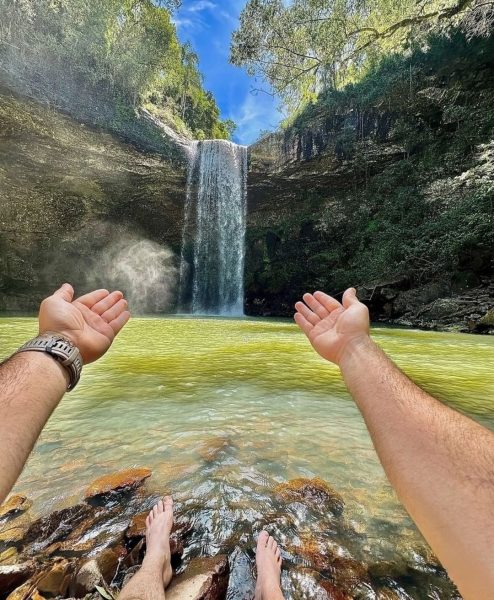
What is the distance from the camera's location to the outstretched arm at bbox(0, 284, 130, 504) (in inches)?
34.1

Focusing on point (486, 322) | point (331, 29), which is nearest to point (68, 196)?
point (331, 29)

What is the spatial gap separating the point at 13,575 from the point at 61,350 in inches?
29.2

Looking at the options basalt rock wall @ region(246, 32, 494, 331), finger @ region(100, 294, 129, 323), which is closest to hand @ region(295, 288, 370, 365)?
finger @ region(100, 294, 129, 323)

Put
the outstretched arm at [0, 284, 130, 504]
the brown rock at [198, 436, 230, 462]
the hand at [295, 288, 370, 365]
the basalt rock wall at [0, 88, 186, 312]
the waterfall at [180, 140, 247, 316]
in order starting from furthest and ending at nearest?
the waterfall at [180, 140, 247, 316], the basalt rock wall at [0, 88, 186, 312], the brown rock at [198, 436, 230, 462], the hand at [295, 288, 370, 365], the outstretched arm at [0, 284, 130, 504]

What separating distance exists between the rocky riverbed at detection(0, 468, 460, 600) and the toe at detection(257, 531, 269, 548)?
0.05 m

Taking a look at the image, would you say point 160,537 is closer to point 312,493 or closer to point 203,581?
point 203,581

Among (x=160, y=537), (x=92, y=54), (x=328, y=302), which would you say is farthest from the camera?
(x=92, y=54)

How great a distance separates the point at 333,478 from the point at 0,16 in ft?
74.4

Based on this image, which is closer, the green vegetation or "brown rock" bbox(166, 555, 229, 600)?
"brown rock" bbox(166, 555, 229, 600)

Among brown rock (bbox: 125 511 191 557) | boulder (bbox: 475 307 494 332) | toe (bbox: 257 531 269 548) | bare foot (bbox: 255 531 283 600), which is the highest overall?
boulder (bbox: 475 307 494 332)

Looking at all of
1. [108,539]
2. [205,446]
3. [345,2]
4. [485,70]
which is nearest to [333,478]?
[205,446]

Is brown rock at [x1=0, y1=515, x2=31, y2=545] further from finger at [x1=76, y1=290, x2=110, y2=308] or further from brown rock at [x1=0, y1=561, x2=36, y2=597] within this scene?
finger at [x1=76, y1=290, x2=110, y2=308]

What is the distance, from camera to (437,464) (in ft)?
2.63

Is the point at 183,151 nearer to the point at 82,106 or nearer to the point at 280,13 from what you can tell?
the point at 82,106
